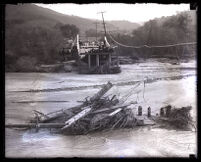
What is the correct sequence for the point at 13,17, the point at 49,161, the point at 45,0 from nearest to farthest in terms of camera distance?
the point at 45,0
the point at 49,161
the point at 13,17

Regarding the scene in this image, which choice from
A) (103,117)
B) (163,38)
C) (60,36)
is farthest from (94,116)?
(163,38)

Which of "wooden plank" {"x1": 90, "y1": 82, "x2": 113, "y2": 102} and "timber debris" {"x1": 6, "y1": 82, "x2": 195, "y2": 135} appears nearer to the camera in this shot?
"timber debris" {"x1": 6, "y1": 82, "x2": 195, "y2": 135}

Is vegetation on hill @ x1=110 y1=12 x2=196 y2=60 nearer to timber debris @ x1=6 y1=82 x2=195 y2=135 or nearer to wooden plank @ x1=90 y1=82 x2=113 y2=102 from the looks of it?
wooden plank @ x1=90 y1=82 x2=113 y2=102

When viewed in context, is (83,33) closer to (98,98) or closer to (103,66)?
(103,66)

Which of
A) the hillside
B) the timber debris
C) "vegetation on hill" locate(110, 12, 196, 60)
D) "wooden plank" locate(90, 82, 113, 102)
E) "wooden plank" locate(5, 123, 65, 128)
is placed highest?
the hillside

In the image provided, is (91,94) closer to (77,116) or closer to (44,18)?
(77,116)

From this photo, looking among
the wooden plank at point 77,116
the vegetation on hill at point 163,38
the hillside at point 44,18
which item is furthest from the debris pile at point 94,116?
the hillside at point 44,18

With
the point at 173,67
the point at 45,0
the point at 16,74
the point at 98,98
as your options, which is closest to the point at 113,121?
the point at 98,98

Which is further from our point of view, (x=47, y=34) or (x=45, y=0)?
(x=47, y=34)


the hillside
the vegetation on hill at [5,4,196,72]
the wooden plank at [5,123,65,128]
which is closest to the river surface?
the wooden plank at [5,123,65,128]
